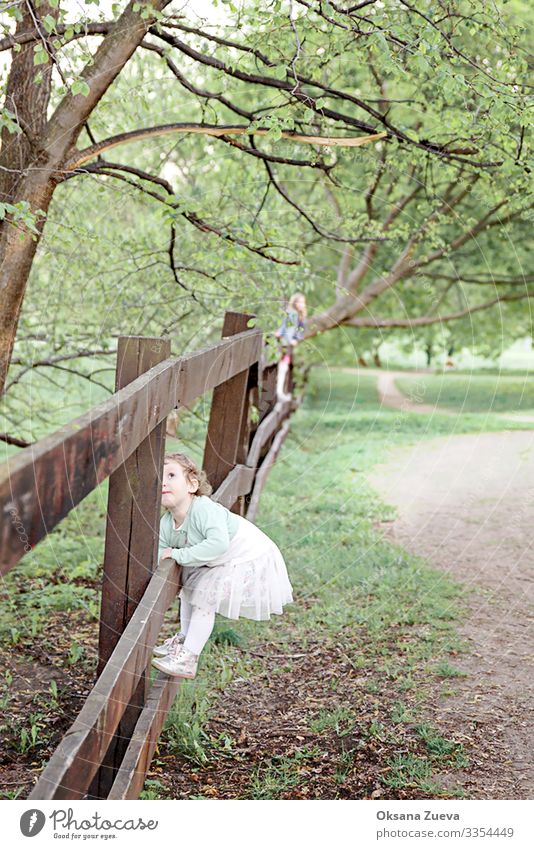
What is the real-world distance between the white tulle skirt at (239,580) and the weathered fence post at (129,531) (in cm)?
34

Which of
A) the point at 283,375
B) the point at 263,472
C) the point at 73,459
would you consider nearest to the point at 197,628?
the point at 73,459

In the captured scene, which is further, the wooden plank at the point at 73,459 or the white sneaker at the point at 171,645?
the white sneaker at the point at 171,645

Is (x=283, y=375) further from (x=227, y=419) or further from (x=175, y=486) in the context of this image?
(x=175, y=486)

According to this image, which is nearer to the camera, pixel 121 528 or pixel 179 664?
pixel 121 528

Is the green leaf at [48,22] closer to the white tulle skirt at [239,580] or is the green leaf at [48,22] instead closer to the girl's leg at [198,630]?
the white tulle skirt at [239,580]

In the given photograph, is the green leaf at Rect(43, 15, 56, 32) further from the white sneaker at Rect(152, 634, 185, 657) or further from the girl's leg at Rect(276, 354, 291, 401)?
the girl's leg at Rect(276, 354, 291, 401)

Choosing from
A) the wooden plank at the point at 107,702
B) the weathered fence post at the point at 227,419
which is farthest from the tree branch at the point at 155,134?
the wooden plank at the point at 107,702

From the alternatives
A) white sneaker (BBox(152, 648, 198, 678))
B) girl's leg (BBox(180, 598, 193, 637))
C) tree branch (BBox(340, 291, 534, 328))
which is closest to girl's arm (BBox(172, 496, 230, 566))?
girl's leg (BBox(180, 598, 193, 637))

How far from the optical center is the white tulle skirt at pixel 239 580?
310 centimetres

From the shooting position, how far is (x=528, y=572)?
203 inches

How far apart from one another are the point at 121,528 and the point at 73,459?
102cm

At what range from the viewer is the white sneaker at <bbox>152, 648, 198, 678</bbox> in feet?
10.0

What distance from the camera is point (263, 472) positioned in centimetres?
638

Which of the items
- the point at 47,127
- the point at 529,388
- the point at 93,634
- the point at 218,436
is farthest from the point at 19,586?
the point at 529,388
